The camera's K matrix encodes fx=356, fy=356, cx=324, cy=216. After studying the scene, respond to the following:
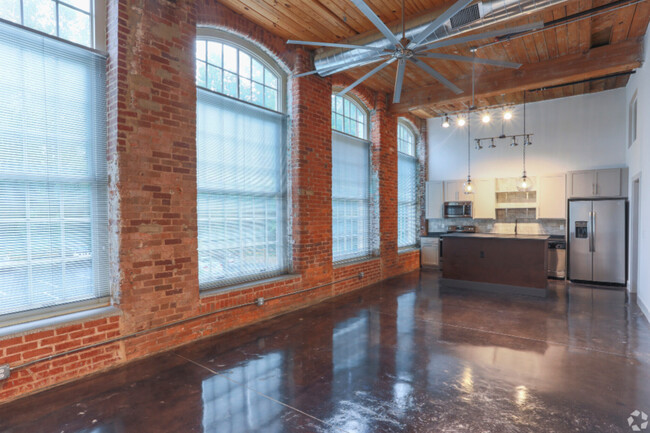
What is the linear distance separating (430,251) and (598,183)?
3.64 m

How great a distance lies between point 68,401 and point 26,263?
45.9 inches

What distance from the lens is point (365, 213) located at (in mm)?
7242

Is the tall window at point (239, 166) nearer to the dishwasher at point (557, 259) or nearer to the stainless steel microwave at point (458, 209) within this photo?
the stainless steel microwave at point (458, 209)

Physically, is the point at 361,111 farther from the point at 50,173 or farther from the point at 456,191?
the point at 50,173

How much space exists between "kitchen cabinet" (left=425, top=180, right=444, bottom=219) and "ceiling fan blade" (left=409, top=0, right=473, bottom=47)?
246 inches

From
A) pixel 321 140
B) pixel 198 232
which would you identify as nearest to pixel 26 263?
pixel 198 232

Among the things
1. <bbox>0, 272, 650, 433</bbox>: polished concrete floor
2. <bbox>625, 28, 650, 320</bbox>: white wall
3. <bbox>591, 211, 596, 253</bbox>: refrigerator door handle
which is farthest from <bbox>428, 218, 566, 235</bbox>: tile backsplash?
<bbox>0, 272, 650, 433</bbox>: polished concrete floor

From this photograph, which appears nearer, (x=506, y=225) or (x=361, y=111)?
(x=361, y=111)

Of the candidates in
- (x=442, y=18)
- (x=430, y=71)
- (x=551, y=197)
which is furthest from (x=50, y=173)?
(x=551, y=197)

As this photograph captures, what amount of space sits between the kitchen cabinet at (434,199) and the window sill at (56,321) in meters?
7.56

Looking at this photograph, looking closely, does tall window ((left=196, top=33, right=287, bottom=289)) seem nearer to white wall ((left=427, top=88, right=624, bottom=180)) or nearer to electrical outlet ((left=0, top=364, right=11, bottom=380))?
electrical outlet ((left=0, top=364, right=11, bottom=380))

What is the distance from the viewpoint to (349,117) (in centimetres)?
689

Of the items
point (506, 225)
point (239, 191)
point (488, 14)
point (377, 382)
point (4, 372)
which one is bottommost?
point (377, 382)

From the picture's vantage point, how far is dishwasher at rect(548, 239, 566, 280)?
23.9ft
